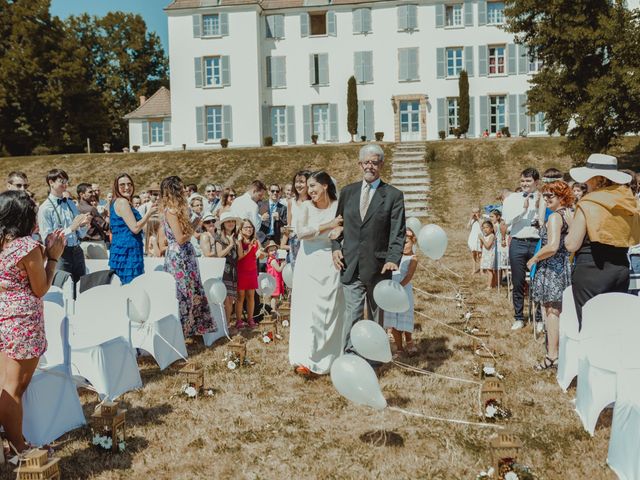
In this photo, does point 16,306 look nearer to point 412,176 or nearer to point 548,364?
point 548,364

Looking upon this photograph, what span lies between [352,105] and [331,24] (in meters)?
5.03

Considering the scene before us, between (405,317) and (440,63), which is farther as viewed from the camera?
(440,63)

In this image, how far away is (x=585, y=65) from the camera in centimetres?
2308

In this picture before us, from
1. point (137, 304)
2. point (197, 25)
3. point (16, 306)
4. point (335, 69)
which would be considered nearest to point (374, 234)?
point (137, 304)

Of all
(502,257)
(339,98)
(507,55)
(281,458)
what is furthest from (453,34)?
(281,458)

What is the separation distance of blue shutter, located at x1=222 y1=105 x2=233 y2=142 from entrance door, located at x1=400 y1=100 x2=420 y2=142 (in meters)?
10.2

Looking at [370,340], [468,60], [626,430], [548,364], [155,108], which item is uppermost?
[468,60]

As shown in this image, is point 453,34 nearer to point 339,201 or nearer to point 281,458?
point 339,201

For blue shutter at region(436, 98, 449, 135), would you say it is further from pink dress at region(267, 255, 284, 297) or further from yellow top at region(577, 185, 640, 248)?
yellow top at region(577, 185, 640, 248)

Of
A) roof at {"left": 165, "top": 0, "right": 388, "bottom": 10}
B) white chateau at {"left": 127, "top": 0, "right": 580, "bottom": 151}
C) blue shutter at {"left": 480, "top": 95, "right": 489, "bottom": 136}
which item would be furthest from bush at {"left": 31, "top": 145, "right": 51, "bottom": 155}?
blue shutter at {"left": 480, "top": 95, "right": 489, "bottom": 136}

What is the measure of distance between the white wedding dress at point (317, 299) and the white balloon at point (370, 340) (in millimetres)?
980

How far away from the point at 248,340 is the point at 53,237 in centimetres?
387

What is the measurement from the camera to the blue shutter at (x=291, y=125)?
3672cm

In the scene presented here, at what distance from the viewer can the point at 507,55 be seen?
114 feet
